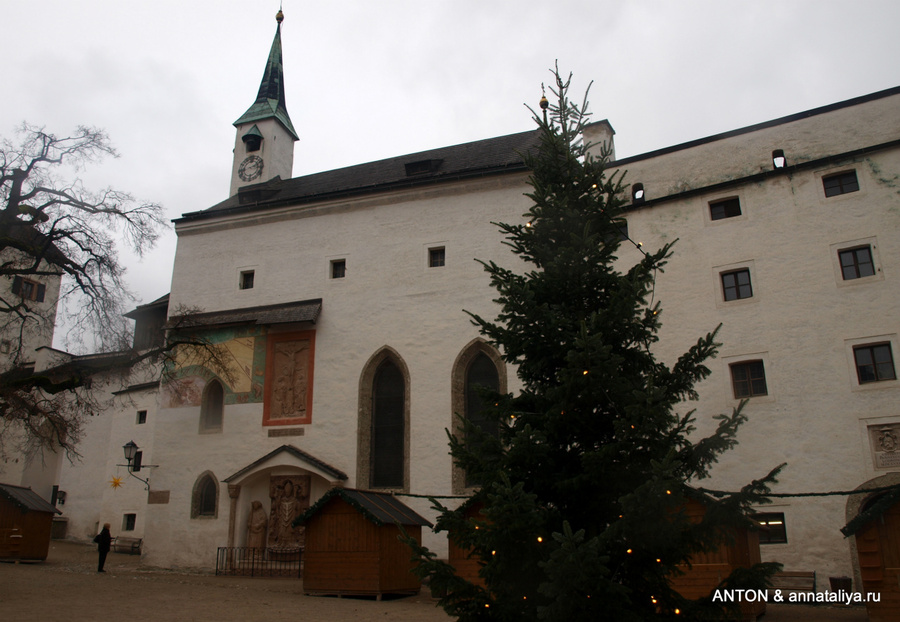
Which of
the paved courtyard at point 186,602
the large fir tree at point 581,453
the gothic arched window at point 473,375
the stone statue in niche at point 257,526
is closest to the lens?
the large fir tree at point 581,453

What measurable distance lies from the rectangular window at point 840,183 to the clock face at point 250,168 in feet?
62.7

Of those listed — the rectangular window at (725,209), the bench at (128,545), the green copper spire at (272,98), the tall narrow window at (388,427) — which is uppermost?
the green copper spire at (272,98)

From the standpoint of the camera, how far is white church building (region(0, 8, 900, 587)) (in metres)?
14.8

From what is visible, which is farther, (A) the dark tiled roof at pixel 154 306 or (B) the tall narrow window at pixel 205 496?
(A) the dark tiled roof at pixel 154 306

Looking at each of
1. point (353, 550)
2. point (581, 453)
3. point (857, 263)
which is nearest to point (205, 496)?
point (353, 550)

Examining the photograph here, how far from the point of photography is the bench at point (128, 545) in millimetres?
25781

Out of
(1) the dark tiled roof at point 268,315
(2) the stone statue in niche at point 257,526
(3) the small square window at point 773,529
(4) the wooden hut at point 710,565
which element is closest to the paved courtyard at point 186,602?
(4) the wooden hut at point 710,565

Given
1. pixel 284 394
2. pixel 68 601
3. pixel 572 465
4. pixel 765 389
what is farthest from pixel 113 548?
pixel 572 465

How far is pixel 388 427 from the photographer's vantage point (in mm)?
19453

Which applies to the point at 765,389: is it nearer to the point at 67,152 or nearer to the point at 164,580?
the point at 164,580

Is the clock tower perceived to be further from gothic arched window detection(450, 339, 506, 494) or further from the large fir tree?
the large fir tree

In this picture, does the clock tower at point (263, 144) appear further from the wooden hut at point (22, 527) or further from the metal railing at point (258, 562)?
the metal railing at point (258, 562)

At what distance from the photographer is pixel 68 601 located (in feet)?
36.4

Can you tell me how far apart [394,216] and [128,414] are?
1617 cm
